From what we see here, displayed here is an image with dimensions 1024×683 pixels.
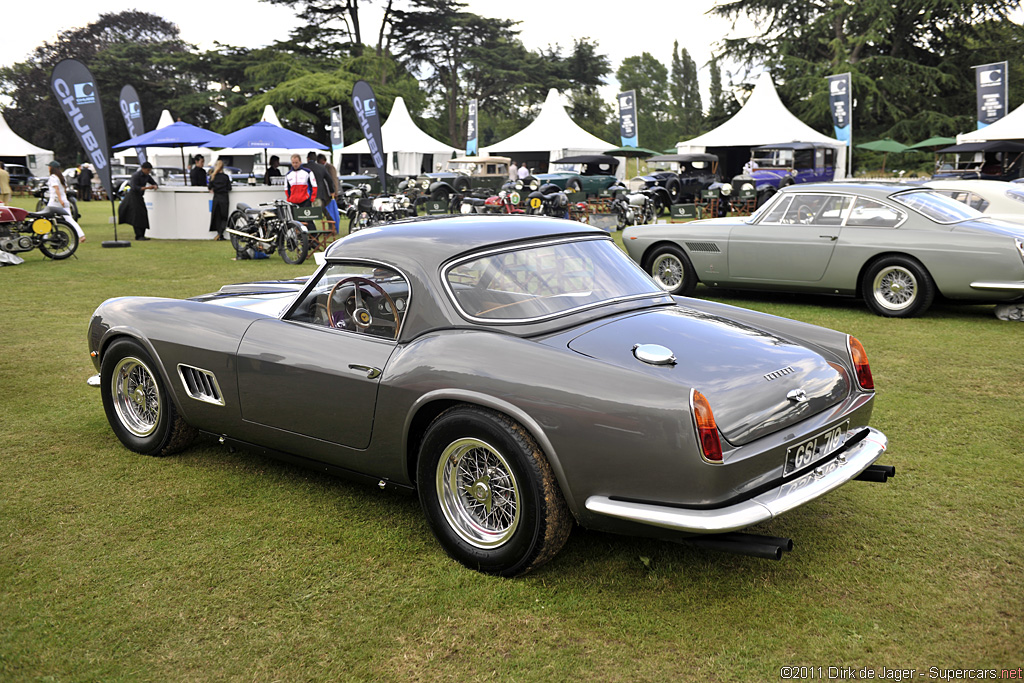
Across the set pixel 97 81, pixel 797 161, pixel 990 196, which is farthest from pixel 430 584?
pixel 97 81

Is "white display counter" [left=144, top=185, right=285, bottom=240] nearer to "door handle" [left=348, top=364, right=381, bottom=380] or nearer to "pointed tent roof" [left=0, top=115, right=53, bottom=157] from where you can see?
"door handle" [left=348, top=364, right=381, bottom=380]

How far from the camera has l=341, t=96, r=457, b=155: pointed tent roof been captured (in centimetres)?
4041

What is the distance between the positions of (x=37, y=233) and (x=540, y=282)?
13.7 metres

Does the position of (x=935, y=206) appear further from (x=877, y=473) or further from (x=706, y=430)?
(x=706, y=430)

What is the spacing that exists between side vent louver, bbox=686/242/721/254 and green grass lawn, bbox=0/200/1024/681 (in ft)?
16.2

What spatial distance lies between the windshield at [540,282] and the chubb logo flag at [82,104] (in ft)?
49.2

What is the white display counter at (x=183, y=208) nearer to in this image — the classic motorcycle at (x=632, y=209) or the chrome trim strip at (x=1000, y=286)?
the classic motorcycle at (x=632, y=209)

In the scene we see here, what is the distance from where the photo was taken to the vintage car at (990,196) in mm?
11492

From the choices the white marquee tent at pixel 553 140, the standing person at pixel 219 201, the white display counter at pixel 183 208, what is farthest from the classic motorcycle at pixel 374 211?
the white marquee tent at pixel 553 140

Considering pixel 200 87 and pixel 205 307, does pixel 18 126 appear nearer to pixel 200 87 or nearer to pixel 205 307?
pixel 200 87

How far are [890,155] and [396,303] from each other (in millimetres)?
50334

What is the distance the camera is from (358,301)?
411 centimetres

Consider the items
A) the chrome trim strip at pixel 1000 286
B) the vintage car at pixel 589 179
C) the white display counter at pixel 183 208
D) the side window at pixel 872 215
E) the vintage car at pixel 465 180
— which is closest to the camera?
the chrome trim strip at pixel 1000 286

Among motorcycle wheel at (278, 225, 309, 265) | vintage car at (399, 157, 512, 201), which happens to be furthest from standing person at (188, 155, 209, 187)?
motorcycle wheel at (278, 225, 309, 265)
